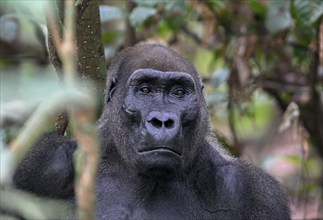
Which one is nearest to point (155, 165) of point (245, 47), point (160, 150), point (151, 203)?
point (160, 150)

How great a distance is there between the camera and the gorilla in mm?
3867

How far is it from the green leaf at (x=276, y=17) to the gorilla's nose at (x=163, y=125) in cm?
241

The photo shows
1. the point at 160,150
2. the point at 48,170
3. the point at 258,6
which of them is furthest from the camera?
the point at 258,6

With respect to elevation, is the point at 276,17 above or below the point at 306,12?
below

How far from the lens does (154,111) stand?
372 cm

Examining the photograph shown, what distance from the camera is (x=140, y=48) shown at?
426 cm

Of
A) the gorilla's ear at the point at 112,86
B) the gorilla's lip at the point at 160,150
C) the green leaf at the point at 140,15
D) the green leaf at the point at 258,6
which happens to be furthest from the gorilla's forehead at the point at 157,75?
the green leaf at the point at 258,6

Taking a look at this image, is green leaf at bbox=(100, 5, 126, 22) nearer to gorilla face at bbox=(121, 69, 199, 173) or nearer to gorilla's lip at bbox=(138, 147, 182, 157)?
gorilla face at bbox=(121, 69, 199, 173)

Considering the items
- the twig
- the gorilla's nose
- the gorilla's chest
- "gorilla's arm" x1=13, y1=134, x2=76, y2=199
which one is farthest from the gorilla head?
the twig

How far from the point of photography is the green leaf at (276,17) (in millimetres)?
5863

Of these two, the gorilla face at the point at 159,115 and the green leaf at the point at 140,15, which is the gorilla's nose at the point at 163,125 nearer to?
the gorilla face at the point at 159,115

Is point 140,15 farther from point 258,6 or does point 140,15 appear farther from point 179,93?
point 179,93

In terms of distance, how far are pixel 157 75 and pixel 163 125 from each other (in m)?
0.47

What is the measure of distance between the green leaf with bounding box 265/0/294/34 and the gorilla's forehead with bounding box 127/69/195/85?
2.02 metres
